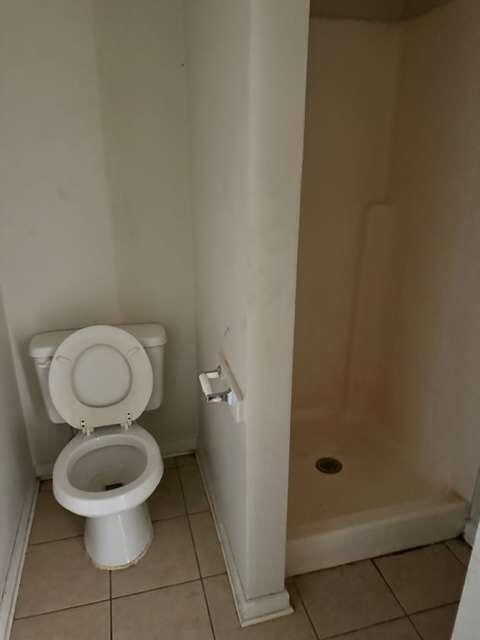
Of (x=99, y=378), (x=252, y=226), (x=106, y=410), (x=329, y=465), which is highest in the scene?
(x=252, y=226)

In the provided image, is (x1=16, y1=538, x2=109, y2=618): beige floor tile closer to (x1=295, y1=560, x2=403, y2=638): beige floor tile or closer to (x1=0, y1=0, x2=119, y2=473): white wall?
(x1=0, y1=0, x2=119, y2=473): white wall

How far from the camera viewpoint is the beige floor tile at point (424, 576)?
1.55 m

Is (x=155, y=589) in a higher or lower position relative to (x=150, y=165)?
lower

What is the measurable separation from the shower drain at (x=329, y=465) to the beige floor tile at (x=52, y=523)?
1024 mm

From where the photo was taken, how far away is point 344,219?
2010 mm

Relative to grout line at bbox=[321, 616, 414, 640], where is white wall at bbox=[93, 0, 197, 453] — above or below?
above

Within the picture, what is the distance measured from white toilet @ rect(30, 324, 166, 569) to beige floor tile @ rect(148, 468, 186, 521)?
14cm

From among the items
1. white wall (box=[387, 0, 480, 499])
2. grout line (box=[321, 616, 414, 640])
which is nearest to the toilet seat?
grout line (box=[321, 616, 414, 640])

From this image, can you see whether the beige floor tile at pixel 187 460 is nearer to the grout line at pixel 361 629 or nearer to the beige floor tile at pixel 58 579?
the beige floor tile at pixel 58 579

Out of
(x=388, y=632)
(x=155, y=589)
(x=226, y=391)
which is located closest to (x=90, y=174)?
(x=226, y=391)

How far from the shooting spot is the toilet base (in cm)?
164

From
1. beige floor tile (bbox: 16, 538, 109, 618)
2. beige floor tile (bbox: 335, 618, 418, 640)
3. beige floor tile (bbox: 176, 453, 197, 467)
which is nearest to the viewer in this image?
beige floor tile (bbox: 335, 618, 418, 640)

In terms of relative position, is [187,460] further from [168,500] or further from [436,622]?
[436,622]

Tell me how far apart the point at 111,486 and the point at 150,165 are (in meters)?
1.30
